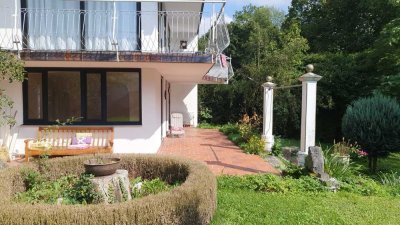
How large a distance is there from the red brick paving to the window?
2.01 metres

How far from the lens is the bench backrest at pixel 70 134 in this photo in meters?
10.4

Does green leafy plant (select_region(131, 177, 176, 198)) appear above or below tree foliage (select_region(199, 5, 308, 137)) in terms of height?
below

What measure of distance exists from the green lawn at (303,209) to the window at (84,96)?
4911 millimetres

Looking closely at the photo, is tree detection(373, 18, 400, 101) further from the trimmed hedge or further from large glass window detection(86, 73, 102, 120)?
the trimmed hedge

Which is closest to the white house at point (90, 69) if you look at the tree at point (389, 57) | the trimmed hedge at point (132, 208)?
the trimmed hedge at point (132, 208)

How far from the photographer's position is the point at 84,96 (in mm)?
10578

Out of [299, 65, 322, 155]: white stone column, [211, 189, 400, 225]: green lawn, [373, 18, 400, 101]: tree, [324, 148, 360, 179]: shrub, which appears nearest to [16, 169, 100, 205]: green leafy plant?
[211, 189, 400, 225]: green lawn

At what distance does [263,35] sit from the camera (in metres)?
24.1

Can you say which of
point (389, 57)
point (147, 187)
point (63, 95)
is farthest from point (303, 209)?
point (389, 57)

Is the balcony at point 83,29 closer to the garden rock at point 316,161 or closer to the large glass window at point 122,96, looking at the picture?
the large glass window at point 122,96

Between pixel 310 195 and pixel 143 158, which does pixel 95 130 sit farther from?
pixel 310 195

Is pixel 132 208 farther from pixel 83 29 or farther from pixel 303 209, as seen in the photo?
pixel 83 29

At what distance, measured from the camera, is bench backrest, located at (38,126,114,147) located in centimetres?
1035

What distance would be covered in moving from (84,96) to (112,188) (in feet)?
18.3
